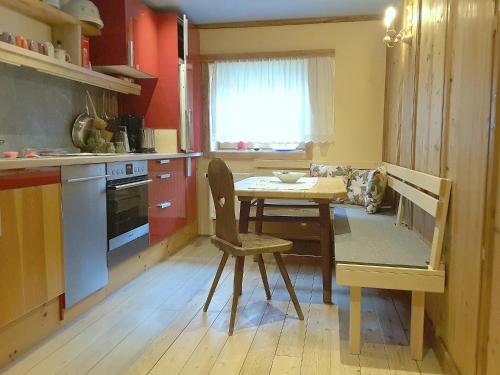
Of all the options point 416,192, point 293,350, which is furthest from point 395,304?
point 293,350

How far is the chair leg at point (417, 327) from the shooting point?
77.9 inches

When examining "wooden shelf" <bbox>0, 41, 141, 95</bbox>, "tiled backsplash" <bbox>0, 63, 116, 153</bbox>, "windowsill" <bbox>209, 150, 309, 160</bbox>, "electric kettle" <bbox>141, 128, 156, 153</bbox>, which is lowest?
"windowsill" <bbox>209, 150, 309, 160</bbox>

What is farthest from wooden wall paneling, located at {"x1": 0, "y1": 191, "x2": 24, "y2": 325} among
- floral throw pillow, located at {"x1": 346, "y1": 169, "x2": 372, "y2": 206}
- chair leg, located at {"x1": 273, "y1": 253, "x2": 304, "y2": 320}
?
floral throw pillow, located at {"x1": 346, "y1": 169, "x2": 372, "y2": 206}

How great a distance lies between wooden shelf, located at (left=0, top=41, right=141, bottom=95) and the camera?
7.69ft

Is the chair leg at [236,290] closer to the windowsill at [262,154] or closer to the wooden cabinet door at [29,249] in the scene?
the wooden cabinet door at [29,249]

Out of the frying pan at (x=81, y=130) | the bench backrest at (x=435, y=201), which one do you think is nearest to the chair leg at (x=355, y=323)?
the bench backrest at (x=435, y=201)

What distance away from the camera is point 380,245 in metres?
2.34

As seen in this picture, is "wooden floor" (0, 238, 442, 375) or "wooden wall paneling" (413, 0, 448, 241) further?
"wooden wall paneling" (413, 0, 448, 241)

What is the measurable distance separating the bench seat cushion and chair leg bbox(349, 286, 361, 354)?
0.54 feet

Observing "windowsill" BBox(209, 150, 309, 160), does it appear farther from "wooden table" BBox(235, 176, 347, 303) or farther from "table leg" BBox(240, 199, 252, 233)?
"wooden table" BBox(235, 176, 347, 303)

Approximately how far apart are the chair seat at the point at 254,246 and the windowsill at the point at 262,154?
6.79 feet

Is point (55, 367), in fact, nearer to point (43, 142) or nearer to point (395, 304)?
point (43, 142)

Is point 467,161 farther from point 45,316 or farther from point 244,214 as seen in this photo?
point 45,316

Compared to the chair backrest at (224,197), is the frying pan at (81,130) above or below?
above
